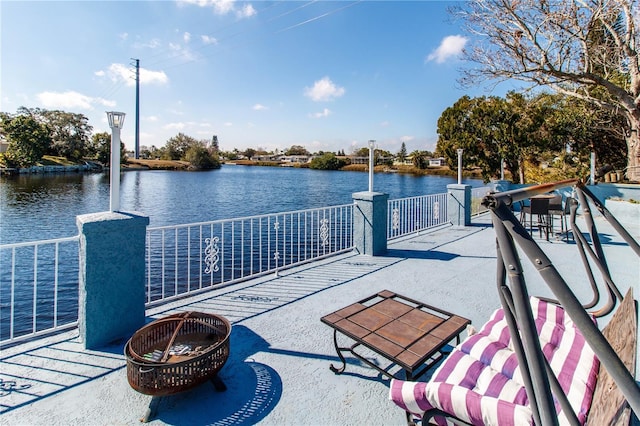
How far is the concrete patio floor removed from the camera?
192 cm

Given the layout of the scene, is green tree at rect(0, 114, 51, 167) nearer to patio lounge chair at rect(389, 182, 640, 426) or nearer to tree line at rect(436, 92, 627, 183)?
tree line at rect(436, 92, 627, 183)

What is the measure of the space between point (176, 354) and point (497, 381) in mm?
1842

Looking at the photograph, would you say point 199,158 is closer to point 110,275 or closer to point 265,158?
point 265,158

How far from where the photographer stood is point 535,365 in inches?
31.3

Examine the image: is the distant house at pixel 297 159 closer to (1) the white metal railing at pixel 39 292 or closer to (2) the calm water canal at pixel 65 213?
(2) the calm water canal at pixel 65 213

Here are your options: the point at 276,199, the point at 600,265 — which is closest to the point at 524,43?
the point at 600,265

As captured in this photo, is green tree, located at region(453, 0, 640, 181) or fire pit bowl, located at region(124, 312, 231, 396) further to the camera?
green tree, located at region(453, 0, 640, 181)

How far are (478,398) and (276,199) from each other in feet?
71.6

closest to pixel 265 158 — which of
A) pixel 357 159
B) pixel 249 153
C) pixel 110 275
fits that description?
pixel 249 153

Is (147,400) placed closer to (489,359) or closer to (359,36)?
(489,359)

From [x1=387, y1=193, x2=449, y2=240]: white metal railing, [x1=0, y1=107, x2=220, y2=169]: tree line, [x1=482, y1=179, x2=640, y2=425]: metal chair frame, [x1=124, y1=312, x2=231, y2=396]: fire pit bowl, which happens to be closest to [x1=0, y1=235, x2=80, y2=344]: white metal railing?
[x1=124, y1=312, x2=231, y2=396]: fire pit bowl

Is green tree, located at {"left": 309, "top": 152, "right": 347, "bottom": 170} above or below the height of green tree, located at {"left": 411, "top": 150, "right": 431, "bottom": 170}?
above

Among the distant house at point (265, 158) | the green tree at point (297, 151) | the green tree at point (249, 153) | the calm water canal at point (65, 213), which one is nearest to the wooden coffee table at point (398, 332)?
the calm water canal at point (65, 213)

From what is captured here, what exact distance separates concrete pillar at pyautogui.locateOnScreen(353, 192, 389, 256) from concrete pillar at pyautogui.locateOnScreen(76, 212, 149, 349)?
3.18 meters
